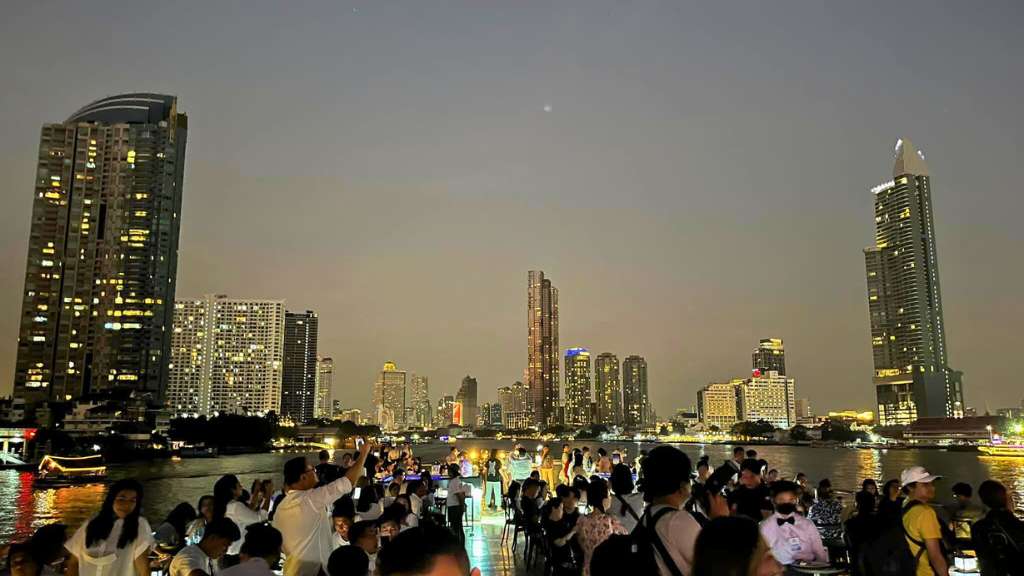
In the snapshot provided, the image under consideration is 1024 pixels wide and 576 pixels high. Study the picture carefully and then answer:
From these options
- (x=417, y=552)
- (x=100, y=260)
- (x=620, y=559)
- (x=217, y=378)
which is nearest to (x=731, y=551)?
(x=620, y=559)

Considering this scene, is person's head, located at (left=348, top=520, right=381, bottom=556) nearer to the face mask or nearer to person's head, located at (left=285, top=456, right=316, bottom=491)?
person's head, located at (left=285, top=456, right=316, bottom=491)

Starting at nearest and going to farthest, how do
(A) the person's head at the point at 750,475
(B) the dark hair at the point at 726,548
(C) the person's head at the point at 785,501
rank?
(B) the dark hair at the point at 726,548, (C) the person's head at the point at 785,501, (A) the person's head at the point at 750,475

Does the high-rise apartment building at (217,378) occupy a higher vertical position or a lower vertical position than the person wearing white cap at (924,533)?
higher

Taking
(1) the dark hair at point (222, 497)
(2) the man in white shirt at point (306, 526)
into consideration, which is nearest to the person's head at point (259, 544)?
(2) the man in white shirt at point (306, 526)

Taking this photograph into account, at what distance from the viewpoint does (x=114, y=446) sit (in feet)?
299

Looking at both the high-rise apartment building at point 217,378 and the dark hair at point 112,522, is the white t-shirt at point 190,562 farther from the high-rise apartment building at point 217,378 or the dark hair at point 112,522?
the high-rise apartment building at point 217,378

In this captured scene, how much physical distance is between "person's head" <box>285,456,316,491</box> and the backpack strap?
2.84 meters

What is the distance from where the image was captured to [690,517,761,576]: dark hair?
2.42 meters

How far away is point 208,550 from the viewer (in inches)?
199

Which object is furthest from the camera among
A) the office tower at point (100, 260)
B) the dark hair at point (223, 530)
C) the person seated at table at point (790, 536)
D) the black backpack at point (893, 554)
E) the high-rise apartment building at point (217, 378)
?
the high-rise apartment building at point (217, 378)

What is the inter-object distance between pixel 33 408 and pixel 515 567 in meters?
133

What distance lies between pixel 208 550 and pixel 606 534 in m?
3.08

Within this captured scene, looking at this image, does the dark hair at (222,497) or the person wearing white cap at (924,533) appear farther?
the dark hair at (222,497)

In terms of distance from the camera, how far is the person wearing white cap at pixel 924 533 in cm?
517
